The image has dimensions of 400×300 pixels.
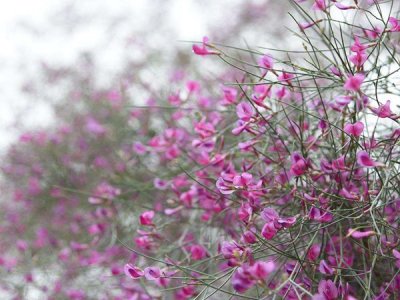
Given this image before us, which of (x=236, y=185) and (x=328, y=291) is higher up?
(x=236, y=185)

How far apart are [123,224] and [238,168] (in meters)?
0.82

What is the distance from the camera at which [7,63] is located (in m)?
5.15

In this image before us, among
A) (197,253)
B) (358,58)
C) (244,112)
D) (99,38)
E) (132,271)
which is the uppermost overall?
(358,58)

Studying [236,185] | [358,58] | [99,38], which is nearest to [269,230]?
[236,185]

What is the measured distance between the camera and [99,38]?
539cm

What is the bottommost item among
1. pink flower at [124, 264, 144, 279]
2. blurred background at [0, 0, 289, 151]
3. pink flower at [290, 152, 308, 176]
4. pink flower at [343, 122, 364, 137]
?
blurred background at [0, 0, 289, 151]

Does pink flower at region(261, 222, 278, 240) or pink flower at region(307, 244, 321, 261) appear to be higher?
pink flower at region(261, 222, 278, 240)

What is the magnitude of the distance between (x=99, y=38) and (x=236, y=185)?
170 inches

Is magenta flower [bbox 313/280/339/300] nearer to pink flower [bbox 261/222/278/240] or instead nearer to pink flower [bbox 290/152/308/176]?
pink flower [bbox 261/222/278/240]

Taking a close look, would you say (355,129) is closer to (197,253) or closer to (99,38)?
(197,253)

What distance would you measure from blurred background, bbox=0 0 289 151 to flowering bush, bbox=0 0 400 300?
1.68ft

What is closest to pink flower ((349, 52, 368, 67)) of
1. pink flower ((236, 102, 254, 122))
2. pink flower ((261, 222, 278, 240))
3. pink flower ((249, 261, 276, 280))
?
pink flower ((236, 102, 254, 122))

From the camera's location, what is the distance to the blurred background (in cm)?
448

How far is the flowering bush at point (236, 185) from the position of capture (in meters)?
1.33
